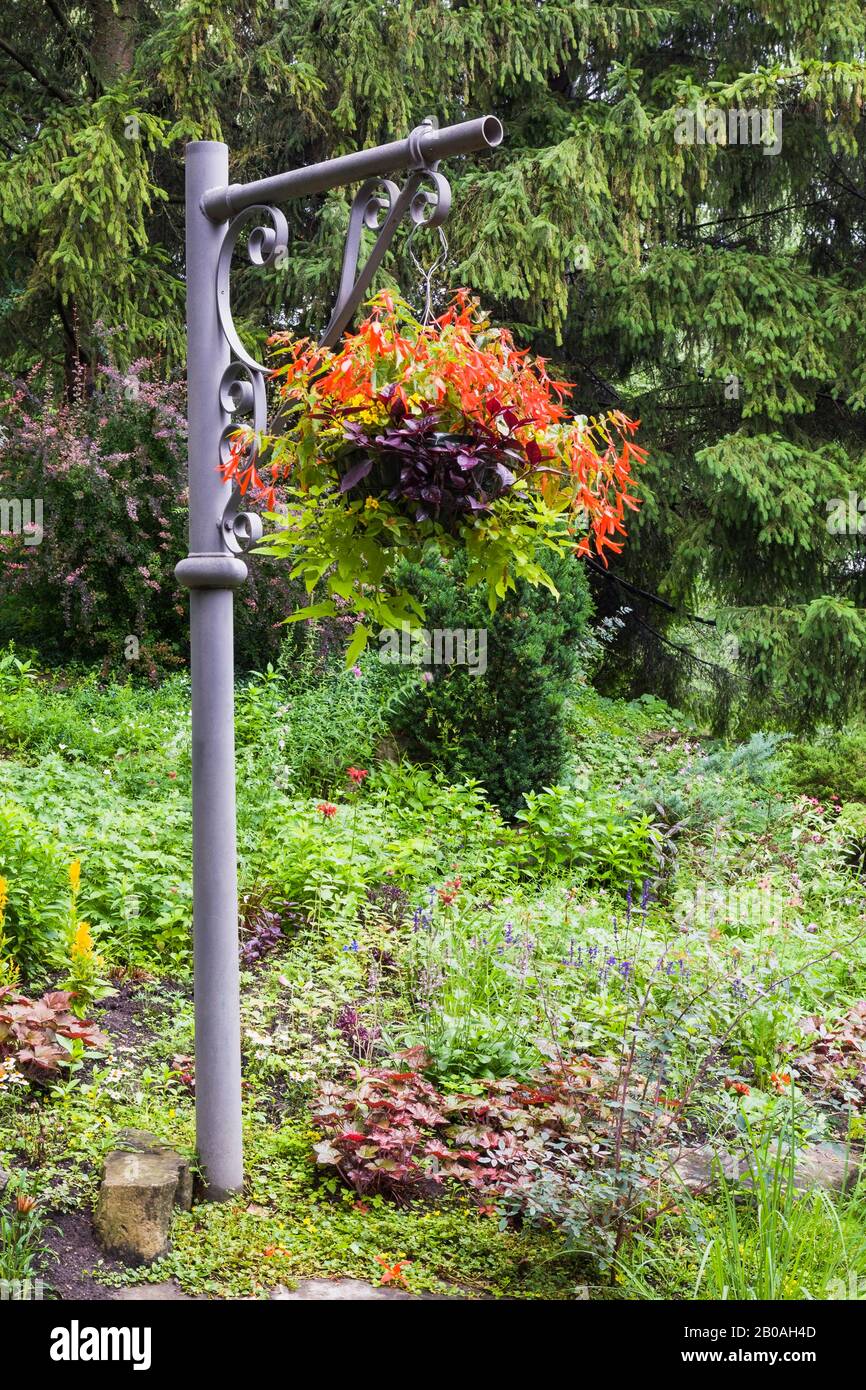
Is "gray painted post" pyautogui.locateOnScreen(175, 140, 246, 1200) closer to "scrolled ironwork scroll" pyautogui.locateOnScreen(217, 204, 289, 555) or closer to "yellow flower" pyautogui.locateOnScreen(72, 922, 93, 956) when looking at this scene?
"scrolled ironwork scroll" pyautogui.locateOnScreen(217, 204, 289, 555)

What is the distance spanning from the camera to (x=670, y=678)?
11.0 meters

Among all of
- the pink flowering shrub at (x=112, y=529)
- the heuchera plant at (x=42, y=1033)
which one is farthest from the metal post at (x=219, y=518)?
the pink flowering shrub at (x=112, y=529)

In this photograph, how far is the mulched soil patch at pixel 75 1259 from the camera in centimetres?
274

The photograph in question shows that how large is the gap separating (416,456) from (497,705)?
15.0 feet

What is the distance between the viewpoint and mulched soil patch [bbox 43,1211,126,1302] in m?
2.74

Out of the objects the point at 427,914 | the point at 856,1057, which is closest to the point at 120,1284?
the point at 427,914

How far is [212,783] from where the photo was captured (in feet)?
10.0

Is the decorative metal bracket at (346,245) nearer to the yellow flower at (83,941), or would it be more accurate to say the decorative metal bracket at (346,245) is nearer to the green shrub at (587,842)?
the yellow flower at (83,941)

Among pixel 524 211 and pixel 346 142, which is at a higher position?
pixel 346 142

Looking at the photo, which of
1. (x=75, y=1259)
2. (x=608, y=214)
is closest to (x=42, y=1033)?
(x=75, y=1259)

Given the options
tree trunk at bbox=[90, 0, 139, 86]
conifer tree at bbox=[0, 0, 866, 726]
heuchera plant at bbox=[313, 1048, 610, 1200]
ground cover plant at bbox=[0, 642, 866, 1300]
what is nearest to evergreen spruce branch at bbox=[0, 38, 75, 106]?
conifer tree at bbox=[0, 0, 866, 726]

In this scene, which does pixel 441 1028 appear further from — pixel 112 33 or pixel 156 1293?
pixel 112 33
